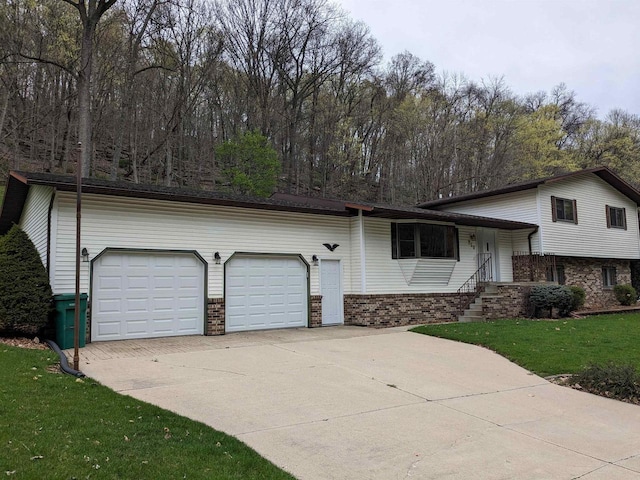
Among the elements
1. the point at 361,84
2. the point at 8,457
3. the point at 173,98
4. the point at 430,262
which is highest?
the point at 361,84

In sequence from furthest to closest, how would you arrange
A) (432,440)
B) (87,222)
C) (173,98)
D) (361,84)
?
(361,84)
(173,98)
(87,222)
(432,440)

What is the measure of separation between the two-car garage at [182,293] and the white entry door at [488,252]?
7.23 m

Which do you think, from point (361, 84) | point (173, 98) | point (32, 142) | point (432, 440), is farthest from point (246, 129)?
point (432, 440)

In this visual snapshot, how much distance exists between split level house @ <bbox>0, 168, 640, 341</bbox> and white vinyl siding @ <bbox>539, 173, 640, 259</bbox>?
0.26ft

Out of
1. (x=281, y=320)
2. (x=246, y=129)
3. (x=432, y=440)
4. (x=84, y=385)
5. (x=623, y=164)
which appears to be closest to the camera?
(x=432, y=440)

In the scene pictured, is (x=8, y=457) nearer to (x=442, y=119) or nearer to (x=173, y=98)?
(x=173, y=98)

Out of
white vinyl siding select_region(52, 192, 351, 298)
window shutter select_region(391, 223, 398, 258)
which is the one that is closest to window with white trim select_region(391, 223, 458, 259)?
window shutter select_region(391, 223, 398, 258)

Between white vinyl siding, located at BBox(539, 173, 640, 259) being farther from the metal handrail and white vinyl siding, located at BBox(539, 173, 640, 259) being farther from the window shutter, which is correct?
the window shutter

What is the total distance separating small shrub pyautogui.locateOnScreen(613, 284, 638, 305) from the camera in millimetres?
20516

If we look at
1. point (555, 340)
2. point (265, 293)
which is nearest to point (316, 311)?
point (265, 293)

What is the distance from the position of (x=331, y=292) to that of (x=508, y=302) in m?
6.07

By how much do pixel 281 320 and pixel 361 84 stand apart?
22.0m

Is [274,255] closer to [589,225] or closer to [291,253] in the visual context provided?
[291,253]

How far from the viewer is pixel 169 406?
5.57 meters
